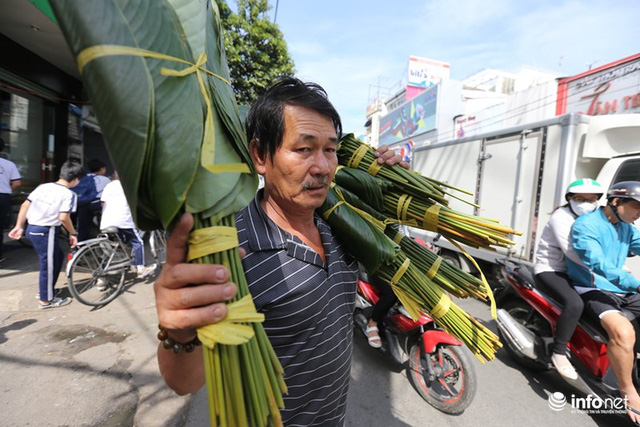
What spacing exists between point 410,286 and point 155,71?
1.29 m

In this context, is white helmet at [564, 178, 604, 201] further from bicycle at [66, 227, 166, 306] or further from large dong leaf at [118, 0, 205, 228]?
bicycle at [66, 227, 166, 306]

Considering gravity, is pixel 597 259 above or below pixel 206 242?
below

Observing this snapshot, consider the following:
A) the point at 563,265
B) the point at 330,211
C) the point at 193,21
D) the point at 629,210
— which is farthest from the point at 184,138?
the point at 563,265

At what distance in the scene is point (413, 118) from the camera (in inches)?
947

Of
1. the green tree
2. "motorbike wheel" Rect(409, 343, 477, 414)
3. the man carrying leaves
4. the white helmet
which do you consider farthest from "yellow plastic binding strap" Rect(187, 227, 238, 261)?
the green tree

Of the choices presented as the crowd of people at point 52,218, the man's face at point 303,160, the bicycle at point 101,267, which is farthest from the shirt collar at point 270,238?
the bicycle at point 101,267

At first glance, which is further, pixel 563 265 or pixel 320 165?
pixel 563 265

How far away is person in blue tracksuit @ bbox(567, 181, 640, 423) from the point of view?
237 cm

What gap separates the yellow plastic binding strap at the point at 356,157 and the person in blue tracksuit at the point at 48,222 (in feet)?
13.3

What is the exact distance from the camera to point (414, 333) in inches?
117

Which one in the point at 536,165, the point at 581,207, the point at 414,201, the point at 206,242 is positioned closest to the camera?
Answer: the point at 206,242

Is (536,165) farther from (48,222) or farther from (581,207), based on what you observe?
(48,222)

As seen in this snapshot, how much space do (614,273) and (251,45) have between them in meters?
8.58

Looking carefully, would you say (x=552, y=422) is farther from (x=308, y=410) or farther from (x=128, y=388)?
(x=128, y=388)
